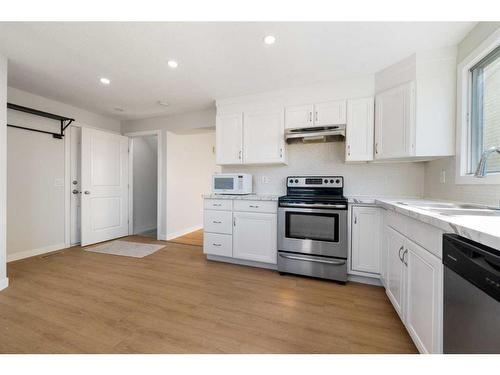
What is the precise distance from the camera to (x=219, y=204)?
119 inches

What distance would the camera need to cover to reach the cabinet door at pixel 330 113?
2.62 meters

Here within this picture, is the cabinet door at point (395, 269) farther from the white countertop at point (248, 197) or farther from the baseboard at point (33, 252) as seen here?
the baseboard at point (33, 252)

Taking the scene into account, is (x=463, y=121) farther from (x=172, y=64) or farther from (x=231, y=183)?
(x=172, y=64)

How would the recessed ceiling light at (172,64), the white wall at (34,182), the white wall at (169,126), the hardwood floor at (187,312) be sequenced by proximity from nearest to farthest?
the hardwood floor at (187,312) → the recessed ceiling light at (172,64) → the white wall at (34,182) → the white wall at (169,126)

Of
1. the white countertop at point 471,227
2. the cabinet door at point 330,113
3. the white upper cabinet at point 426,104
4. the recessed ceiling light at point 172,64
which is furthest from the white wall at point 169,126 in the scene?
the white countertop at point 471,227

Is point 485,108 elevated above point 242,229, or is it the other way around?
point 485,108

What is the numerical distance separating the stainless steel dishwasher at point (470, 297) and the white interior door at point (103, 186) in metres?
4.51

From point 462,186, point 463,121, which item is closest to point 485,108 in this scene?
point 463,121

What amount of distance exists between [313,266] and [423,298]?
4.16ft

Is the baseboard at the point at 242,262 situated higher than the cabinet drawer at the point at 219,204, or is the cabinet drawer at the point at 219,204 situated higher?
the cabinet drawer at the point at 219,204

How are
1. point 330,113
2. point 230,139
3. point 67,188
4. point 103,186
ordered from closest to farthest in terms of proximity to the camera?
point 330,113
point 230,139
point 67,188
point 103,186

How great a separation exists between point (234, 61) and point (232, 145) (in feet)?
3.75

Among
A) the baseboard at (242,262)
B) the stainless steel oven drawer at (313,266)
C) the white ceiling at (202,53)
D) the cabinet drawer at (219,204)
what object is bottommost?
the baseboard at (242,262)

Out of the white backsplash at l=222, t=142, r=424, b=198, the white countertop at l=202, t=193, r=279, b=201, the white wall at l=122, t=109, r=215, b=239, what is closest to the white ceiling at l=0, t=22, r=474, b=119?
the white wall at l=122, t=109, r=215, b=239
